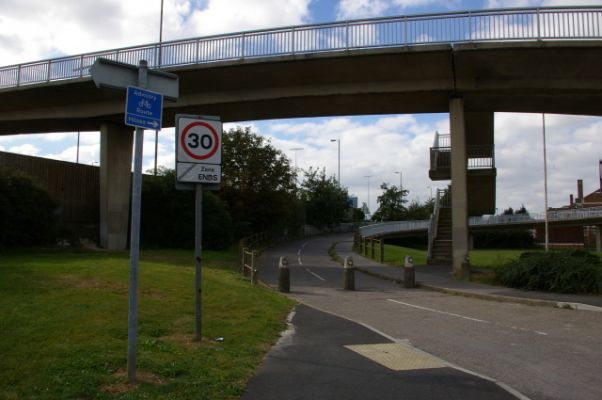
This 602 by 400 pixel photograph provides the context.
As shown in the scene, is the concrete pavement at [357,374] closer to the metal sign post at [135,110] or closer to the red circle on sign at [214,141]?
the metal sign post at [135,110]

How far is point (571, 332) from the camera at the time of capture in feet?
33.0

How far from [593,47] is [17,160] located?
26.8 metres

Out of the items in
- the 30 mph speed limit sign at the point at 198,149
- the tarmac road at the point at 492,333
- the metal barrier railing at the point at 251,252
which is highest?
the 30 mph speed limit sign at the point at 198,149

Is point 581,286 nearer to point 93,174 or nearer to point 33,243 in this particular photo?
point 33,243

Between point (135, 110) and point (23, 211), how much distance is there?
71.5 ft

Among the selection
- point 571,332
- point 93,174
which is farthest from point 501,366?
point 93,174

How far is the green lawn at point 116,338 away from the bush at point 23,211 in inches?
499

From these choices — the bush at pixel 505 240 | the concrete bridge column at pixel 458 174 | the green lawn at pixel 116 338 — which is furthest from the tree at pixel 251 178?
the bush at pixel 505 240

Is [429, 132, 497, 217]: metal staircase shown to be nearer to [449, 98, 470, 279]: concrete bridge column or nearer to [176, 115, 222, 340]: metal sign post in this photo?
[449, 98, 470, 279]: concrete bridge column

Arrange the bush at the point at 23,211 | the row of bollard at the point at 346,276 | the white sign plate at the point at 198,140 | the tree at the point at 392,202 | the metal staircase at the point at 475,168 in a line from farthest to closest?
the tree at the point at 392,202
the metal staircase at the point at 475,168
the bush at the point at 23,211
the row of bollard at the point at 346,276
the white sign plate at the point at 198,140

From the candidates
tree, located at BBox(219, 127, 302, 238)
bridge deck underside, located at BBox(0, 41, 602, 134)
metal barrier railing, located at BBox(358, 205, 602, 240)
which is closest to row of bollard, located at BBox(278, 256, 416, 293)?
bridge deck underside, located at BBox(0, 41, 602, 134)

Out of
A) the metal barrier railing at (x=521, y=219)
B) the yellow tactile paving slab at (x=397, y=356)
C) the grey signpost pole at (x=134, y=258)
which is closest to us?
the grey signpost pole at (x=134, y=258)

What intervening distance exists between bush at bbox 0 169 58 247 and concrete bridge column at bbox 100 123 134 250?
11.1ft

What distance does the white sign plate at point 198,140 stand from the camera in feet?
25.2
